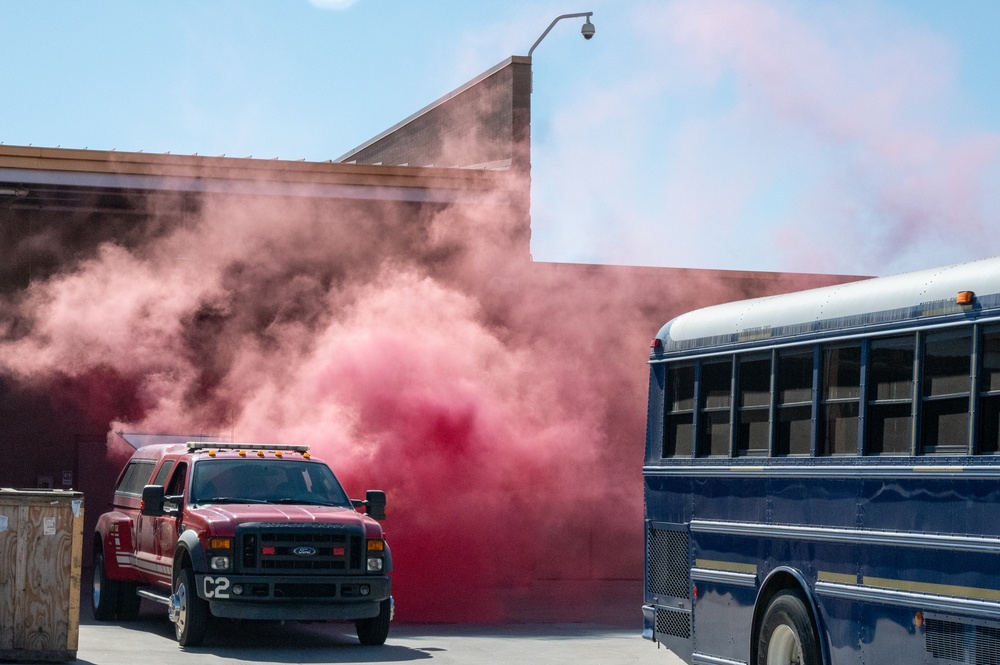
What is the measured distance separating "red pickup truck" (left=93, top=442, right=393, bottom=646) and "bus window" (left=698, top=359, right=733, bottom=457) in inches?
159

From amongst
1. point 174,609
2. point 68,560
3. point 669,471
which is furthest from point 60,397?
point 669,471

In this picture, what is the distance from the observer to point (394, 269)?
25500 millimetres

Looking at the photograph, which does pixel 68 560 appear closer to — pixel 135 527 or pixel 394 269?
pixel 135 527

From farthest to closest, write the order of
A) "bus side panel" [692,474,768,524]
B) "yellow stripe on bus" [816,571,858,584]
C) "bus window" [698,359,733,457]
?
"bus window" [698,359,733,457] → "bus side panel" [692,474,768,524] → "yellow stripe on bus" [816,571,858,584]

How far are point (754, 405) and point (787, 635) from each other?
5.90 ft

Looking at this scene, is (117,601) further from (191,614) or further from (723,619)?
(723,619)

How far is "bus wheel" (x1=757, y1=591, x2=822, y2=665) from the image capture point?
34.2ft

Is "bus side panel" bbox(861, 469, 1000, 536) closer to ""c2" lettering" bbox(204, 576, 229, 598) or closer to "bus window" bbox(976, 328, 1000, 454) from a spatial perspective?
"bus window" bbox(976, 328, 1000, 454)

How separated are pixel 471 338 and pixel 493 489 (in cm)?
262

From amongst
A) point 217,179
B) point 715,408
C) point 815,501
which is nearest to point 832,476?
point 815,501

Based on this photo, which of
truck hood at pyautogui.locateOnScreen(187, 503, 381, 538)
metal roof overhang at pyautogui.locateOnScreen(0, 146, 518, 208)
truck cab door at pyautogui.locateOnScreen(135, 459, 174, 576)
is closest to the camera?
truck hood at pyautogui.locateOnScreen(187, 503, 381, 538)

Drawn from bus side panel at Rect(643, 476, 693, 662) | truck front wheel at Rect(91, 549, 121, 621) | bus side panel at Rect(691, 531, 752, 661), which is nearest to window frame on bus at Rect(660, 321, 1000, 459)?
bus side panel at Rect(643, 476, 693, 662)

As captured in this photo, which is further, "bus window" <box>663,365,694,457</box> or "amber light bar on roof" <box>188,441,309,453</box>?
"amber light bar on roof" <box>188,441,309,453</box>

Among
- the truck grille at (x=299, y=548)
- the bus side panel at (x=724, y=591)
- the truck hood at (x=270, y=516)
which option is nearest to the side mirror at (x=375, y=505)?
the truck hood at (x=270, y=516)
